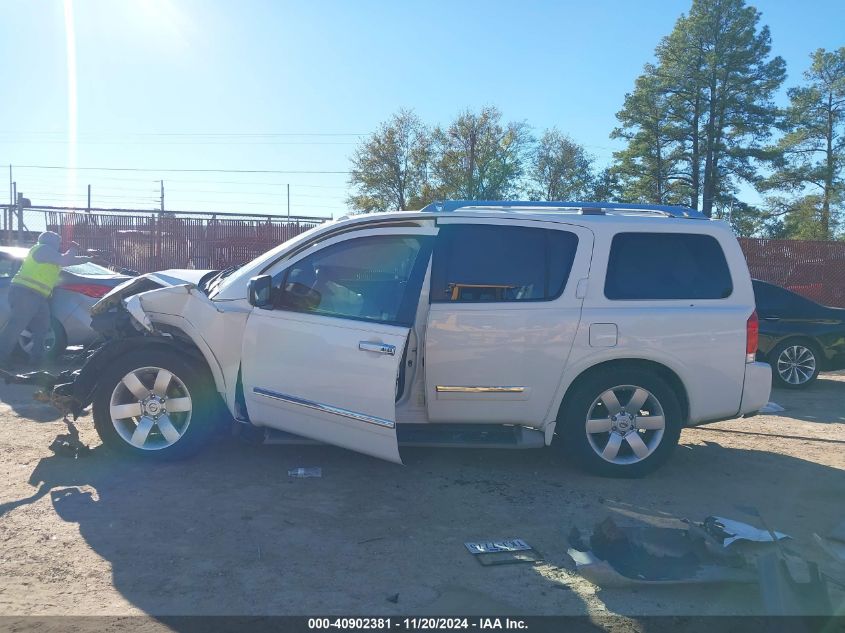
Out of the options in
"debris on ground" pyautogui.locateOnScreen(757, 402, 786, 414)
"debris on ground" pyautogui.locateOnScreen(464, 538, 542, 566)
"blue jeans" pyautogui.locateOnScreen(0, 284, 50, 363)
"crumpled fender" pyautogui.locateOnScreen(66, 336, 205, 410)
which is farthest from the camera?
"blue jeans" pyautogui.locateOnScreen(0, 284, 50, 363)

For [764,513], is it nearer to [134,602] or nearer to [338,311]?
[338,311]

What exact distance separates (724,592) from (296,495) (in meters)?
2.70

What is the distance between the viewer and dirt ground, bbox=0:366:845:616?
3537 millimetres

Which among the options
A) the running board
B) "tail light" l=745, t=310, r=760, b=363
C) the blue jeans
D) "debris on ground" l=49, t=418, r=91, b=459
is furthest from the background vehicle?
"tail light" l=745, t=310, r=760, b=363

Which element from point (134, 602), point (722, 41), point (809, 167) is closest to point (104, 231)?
point (134, 602)

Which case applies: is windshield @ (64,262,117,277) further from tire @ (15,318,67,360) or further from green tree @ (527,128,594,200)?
green tree @ (527,128,594,200)

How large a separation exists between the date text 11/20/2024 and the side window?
2093 mm

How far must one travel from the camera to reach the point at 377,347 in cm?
462

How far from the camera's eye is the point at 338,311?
4988 mm

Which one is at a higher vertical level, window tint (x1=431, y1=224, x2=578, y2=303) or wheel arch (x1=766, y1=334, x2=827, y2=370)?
window tint (x1=431, y1=224, x2=578, y2=303)

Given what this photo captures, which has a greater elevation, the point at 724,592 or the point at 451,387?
the point at 451,387

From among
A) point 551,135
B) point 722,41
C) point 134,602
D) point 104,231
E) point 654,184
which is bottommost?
point 134,602

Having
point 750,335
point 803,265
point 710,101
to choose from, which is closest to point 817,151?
point 710,101

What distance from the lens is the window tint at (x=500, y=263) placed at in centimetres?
516
